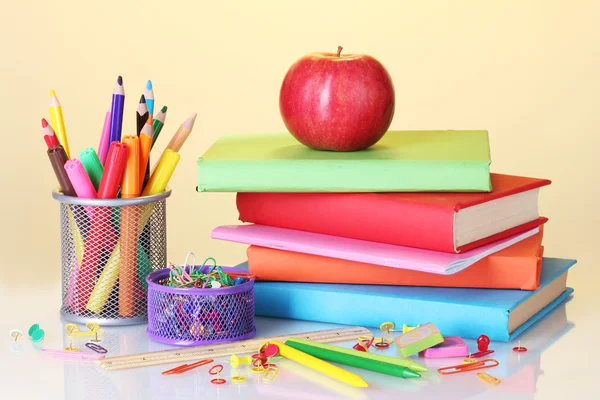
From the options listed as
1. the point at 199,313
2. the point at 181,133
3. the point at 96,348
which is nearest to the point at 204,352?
the point at 199,313

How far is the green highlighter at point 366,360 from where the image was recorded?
158cm

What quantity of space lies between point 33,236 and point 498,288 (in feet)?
3.56

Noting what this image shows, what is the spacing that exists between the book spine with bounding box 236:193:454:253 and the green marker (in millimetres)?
241

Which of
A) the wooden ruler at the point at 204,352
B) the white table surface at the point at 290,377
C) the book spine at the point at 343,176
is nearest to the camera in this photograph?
the white table surface at the point at 290,377

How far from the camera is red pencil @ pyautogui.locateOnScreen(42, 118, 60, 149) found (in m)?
1.85

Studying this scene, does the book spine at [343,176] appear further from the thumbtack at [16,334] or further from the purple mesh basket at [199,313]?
the thumbtack at [16,334]

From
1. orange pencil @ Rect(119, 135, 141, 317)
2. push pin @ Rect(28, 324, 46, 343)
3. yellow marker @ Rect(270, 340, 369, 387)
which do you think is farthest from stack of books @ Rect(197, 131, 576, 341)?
push pin @ Rect(28, 324, 46, 343)

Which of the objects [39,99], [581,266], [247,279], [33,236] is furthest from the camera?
[39,99]

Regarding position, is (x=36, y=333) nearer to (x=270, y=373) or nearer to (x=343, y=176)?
(x=270, y=373)

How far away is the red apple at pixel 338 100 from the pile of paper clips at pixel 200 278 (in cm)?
27

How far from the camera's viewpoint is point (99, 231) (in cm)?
183

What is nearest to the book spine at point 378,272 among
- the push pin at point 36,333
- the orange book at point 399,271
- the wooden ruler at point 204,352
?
the orange book at point 399,271

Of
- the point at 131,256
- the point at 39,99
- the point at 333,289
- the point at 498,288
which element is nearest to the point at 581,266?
the point at 498,288

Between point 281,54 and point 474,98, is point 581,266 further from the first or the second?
point 281,54
